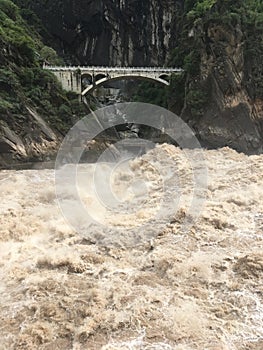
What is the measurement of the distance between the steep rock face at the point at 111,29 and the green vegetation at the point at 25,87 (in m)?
17.5

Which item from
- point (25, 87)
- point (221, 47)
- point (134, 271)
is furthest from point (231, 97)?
point (134, 271)

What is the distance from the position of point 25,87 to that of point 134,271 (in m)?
17.8

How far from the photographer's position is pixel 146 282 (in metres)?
9.67

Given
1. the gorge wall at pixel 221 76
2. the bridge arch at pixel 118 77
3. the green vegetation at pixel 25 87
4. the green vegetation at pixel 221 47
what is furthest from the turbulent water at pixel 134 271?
the bridge arch at pixel 118 77

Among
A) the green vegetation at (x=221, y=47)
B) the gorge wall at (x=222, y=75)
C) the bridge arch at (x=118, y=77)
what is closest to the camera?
the gorge wall at (x=222, y=75)

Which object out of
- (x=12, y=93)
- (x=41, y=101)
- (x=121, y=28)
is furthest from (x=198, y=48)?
(x=121, y=28)

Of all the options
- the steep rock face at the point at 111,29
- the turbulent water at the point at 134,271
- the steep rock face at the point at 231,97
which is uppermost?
the steep rock face at the point at 111,29

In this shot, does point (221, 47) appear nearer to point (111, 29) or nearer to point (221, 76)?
point (221, 76)

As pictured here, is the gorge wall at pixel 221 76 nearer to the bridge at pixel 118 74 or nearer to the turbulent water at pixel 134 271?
the bridge at pixel 118 74

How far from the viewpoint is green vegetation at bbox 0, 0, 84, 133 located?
22.5 metres

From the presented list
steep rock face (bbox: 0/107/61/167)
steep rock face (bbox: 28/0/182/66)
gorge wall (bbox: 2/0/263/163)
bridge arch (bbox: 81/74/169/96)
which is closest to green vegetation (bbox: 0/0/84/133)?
gorge wall (bbox: 2/0/263/163)

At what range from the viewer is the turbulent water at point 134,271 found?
789 centimetres

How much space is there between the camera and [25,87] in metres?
24.4

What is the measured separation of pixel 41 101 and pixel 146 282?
58.8 ft
